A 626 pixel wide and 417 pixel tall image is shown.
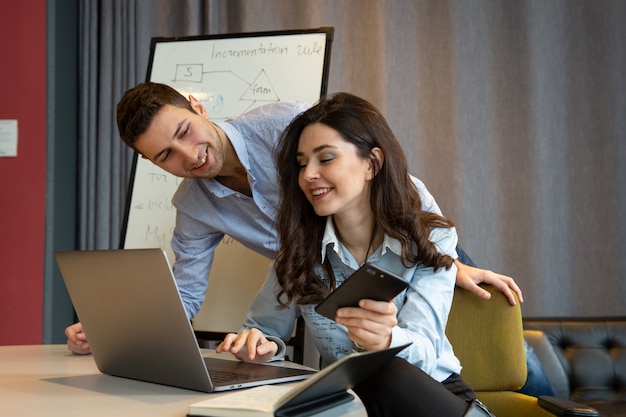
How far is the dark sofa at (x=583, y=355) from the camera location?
2418 millimetres

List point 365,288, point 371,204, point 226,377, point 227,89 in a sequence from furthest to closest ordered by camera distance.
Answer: point 227,89 < point 371,204 < point 226,377 < point 365,288

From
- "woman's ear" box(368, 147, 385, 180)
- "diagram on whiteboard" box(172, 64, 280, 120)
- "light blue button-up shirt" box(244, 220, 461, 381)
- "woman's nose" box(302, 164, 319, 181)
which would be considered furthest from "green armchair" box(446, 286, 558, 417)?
"diagram on whiteboard" box(172, 64, 280, 120)

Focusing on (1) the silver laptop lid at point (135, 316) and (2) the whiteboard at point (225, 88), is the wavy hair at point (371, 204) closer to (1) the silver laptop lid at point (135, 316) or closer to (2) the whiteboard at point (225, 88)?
(1) the silver laptop lid at point (135, 316)

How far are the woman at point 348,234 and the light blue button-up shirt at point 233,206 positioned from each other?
0.29m

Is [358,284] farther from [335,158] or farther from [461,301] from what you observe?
[461,301]

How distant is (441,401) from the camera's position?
1.24 metres

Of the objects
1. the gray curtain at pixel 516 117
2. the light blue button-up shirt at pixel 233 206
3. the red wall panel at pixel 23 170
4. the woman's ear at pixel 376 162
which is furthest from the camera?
the red wall panel at pixel 23 170

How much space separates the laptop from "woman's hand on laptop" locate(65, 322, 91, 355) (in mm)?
248

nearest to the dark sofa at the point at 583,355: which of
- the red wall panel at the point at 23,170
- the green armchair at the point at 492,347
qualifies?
the green armchair at the point at 492,347

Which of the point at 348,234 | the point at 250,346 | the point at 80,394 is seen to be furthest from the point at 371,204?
the point at 80,394

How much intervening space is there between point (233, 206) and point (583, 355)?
1333mm

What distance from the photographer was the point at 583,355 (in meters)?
2.47

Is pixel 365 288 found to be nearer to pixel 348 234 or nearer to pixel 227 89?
pixel 348 234

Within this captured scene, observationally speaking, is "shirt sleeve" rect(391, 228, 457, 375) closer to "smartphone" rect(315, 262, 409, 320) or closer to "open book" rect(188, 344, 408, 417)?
"smartphone" rect(315, 262, 409, 320)
